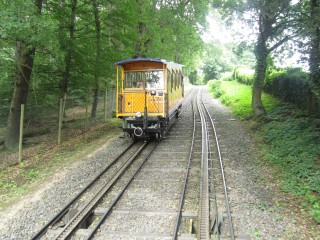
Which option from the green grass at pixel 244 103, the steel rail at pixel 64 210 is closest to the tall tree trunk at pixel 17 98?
the steel rail at pixel 64 210

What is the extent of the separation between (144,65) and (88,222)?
8.21m

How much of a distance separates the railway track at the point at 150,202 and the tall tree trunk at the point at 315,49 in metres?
4.26

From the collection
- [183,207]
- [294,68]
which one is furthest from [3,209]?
[294,68]

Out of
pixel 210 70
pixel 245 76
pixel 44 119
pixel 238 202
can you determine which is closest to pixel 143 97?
pixel 238 202

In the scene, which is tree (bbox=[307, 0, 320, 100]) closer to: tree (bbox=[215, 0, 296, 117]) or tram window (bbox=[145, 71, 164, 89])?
tree (bbox=[215, 0, 296, 117])

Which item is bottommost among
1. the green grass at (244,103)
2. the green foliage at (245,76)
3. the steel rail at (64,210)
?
the steel rail at (64,210)

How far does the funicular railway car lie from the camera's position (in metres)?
13.1

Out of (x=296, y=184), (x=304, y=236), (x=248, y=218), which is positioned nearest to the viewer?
(x=304, y=236)

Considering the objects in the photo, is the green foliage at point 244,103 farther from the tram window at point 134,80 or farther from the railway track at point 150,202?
the railway track at point 150,202

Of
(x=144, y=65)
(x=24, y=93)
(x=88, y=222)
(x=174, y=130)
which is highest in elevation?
(x=144, y=65)

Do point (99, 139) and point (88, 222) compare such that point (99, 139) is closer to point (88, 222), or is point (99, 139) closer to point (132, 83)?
point (132, 83)

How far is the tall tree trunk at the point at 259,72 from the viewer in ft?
56.5

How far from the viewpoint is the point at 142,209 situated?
728 centimetres

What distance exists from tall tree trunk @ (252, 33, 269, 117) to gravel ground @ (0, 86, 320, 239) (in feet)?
21.3
